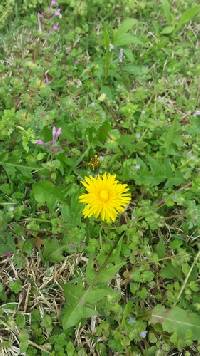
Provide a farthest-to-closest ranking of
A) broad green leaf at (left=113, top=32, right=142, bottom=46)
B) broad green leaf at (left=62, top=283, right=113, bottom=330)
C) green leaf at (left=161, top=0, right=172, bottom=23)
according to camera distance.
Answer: green leaf at (left=161, top=0, right=172, bottom=23)
broad green leaf at (left=113, top=32, right=142, bottom=46)
broad green leaf at (left=62, top=283, right=113, bottom=330)

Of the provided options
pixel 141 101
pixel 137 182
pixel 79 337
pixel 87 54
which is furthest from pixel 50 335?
pixel 87 54

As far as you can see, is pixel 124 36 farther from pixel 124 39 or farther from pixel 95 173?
pixel 95 173

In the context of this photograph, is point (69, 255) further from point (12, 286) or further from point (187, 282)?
point (187, 282)

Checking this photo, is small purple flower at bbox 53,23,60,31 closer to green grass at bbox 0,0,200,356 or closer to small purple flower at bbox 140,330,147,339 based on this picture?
green grass at bbox 0,0,200,356

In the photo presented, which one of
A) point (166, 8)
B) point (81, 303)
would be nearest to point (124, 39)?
point (166, 8)

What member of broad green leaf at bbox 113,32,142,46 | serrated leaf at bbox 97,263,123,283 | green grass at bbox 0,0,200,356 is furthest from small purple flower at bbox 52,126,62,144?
broad green leaf at bbox 113,32,142,46

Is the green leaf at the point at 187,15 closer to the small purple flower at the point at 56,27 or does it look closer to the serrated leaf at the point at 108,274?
the small purple flower at the point at 56,27

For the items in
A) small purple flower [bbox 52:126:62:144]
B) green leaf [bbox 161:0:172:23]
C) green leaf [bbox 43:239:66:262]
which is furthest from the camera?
green leaf [bbox 161:0:172:23]
